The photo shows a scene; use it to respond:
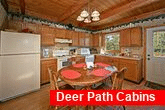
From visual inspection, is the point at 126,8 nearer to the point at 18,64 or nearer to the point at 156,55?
the point at 156,55

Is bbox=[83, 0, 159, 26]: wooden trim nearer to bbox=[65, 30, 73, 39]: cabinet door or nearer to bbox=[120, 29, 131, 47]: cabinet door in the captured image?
bbox=[120, 29, 131, 47]: cabinet door

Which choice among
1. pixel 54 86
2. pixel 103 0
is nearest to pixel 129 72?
pixel 103 0

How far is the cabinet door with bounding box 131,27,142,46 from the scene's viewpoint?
3.14 m

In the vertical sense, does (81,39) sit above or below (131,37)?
above

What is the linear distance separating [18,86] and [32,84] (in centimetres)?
33

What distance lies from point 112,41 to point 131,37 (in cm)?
115

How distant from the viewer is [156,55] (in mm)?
2979

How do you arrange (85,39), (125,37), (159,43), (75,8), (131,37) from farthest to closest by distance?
(85,39) < (125,37) < (131,37) < (159,43) < (75,8)

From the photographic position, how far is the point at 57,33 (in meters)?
3.48

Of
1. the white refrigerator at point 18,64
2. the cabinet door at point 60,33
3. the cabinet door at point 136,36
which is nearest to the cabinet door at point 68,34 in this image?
the cabinet door at point 60,33

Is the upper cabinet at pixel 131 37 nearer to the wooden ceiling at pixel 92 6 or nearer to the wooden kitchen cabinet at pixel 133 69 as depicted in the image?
the wooden ceiling at pixel 92 6

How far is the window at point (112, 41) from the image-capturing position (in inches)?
165

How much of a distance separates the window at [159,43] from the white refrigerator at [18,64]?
13.3 ft

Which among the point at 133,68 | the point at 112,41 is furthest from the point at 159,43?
the point at 112,41
